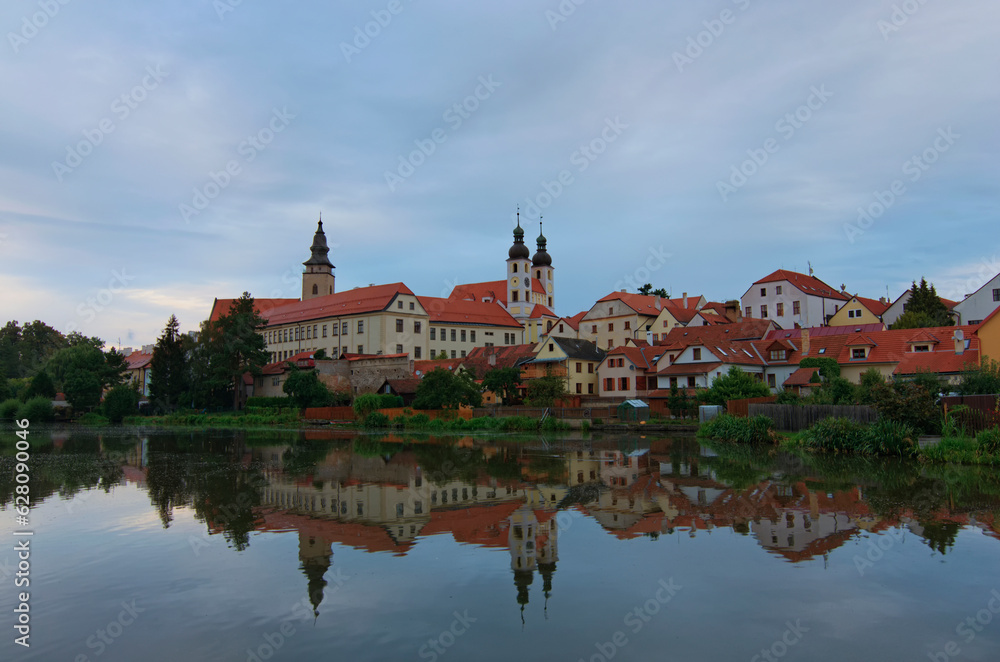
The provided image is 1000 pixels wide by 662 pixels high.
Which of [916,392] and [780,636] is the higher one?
[916,392]

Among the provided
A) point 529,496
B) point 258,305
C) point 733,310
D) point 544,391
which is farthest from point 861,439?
point 258,305

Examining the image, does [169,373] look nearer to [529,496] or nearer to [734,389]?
[734,389]

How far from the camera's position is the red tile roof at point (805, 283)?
6769 cm

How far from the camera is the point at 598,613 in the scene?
810 cm

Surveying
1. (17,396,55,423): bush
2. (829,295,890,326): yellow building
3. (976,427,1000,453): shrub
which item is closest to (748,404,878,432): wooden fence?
(976,427,1000,453): shrub

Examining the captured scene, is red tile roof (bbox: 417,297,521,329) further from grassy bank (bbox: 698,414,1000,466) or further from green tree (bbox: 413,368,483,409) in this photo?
grassy bank (bbox: 698,414,1000,466)

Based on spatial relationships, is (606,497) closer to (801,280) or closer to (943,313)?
(943,313)

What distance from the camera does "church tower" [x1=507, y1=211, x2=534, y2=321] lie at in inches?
3942

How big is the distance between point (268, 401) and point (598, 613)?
57639 millimetres

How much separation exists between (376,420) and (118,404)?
26224 mm

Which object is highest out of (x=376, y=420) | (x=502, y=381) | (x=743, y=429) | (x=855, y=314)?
(x=855, y=314)

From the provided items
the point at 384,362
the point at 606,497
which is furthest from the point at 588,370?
the point at 606,497

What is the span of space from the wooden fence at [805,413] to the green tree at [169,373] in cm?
5396

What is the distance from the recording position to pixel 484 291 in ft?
352
